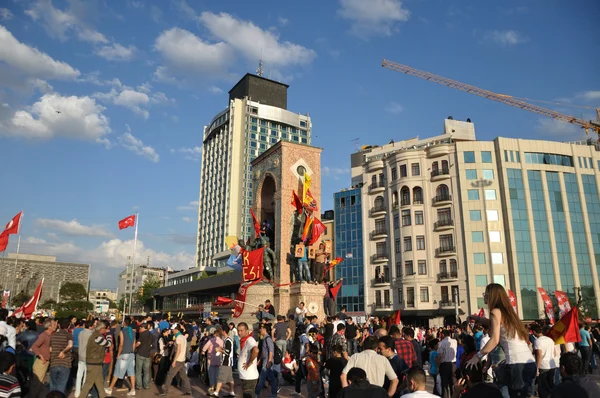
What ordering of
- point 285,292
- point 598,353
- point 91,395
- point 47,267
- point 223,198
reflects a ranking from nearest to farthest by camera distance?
point 91,395, point 598,353, point 285,292, point 223,198, point 47,267

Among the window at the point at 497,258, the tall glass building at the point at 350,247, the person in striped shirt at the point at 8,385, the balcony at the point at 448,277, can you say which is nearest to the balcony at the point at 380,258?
the tall glass building at the point at 350,247

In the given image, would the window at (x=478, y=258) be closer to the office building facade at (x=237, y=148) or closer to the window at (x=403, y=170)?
the window at (x=403, y=170)

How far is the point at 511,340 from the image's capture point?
5.46 meters

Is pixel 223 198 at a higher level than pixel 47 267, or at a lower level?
higher

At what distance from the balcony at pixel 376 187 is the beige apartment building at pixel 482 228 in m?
1.17

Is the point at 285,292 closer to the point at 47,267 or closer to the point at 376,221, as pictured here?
the point at 376,221

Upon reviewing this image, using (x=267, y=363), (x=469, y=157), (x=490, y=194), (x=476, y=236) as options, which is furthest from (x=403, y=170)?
(x=267, y=363)

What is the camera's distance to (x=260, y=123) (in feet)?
339

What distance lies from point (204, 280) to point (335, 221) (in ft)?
70.6

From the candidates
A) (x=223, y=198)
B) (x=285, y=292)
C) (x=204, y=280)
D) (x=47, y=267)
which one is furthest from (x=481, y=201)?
(x=47, y=267)

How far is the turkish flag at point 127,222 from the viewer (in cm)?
3266

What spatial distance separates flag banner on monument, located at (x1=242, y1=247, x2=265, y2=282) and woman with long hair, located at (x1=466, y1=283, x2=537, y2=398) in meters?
20.4

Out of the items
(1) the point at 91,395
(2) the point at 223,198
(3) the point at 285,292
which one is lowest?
(1) the point at 91,395

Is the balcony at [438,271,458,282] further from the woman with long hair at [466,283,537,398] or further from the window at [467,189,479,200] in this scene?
the woman with long hair at [466,283,537,398]
